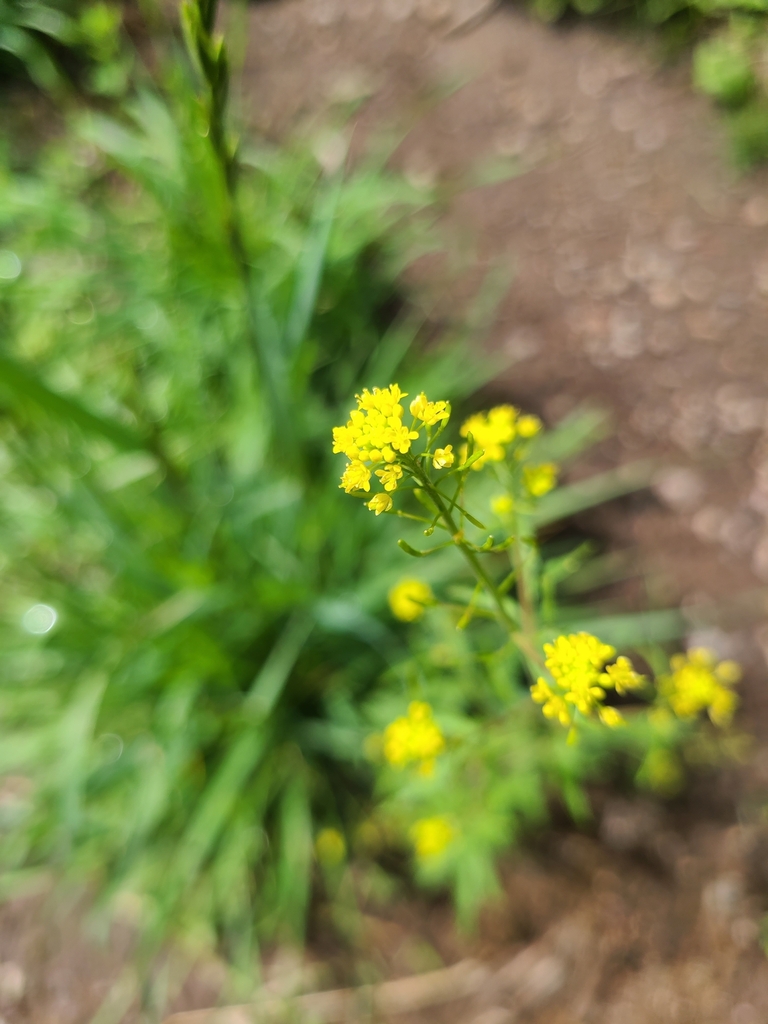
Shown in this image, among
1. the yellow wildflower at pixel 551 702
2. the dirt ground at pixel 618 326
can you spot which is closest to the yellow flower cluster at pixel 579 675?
the yellow wildflower at pixel 551 702

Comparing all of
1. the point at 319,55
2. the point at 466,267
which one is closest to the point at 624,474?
the point at 466,267

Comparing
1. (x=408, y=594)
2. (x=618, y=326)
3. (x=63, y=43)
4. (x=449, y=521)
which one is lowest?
(x=618, y=326)

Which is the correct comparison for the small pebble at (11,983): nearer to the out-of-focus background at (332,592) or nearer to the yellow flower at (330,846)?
the out-of-focus background at (332,592)

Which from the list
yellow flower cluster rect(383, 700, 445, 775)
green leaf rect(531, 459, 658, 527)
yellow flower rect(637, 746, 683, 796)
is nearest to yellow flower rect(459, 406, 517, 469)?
yellow flower cluster rect(383, 700, 445, 775)

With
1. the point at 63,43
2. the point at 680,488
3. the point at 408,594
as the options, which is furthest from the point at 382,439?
the point at 63,43

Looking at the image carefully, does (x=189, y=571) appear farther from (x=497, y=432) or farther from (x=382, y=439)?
(x=382, y=439)

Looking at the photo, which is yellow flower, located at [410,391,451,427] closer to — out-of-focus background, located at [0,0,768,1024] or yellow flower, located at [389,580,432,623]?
yellow flower, located at [389,580,432,623]
